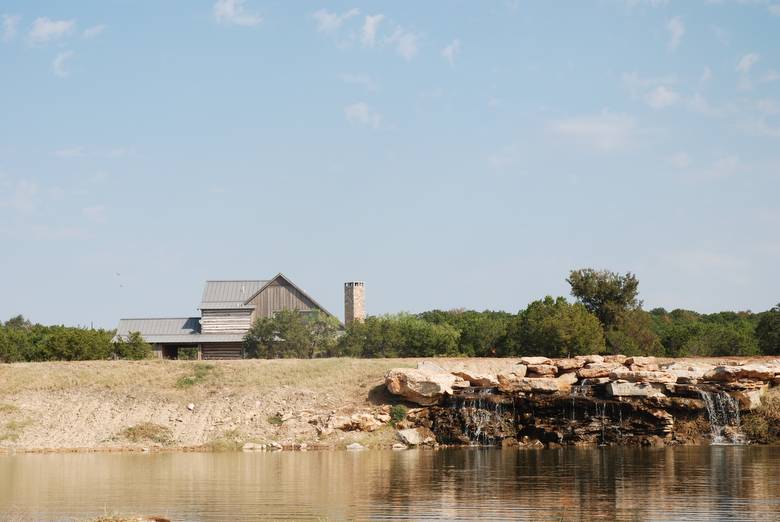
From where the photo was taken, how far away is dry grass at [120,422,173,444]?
→ 4881 centimetres

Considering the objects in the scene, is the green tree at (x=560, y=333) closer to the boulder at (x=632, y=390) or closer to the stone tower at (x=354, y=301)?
the boulder at (x=632, y=390)

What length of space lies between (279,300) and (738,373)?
42.8 metres

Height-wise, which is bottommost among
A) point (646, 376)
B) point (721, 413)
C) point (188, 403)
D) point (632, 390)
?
point (721, 413)

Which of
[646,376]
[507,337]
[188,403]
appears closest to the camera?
[646,376]

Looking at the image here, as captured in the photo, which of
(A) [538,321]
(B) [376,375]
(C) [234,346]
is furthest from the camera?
(C) [234,346]

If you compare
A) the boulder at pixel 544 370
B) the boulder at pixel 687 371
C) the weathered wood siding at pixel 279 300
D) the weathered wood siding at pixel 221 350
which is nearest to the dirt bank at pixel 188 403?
the boulder at pixel 544 370

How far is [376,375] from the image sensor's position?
2162 inches

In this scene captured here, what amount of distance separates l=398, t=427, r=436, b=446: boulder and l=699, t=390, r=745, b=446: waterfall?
1295 centimetres

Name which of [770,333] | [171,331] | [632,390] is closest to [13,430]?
[632,390]

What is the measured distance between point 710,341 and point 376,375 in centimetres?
2716

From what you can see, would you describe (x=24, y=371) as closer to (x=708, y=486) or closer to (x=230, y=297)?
(x=230, y=297)

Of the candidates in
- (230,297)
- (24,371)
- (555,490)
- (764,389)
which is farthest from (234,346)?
(555,490)

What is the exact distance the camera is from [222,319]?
272ft

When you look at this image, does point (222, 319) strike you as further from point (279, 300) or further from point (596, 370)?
point (596, 370)
